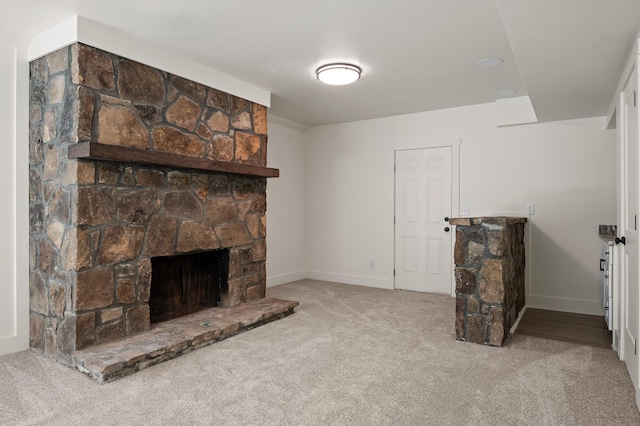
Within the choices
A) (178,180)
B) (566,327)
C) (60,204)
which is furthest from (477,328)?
(60,204)

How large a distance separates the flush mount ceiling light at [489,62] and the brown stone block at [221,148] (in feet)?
7.69

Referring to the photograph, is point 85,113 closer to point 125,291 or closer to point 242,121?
point 125,291

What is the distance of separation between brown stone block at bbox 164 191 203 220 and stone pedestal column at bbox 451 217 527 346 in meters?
2.18

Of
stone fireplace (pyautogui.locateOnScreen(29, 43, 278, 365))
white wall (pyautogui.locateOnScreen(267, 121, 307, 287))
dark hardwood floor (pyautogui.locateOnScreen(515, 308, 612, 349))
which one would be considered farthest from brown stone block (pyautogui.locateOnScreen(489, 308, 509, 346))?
white wall (pyautogui.locateOnScreen(267, 121, 307, 287))

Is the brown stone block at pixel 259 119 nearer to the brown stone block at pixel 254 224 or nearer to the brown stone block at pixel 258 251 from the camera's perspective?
the brown stone block at pixel 254 224

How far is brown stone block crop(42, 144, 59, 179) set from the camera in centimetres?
287

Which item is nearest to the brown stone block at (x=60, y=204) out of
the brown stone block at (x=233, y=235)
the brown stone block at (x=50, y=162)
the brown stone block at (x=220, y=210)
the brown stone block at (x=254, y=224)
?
the brown stone block at (x=50, y=162)

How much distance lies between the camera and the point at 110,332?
290 centimetres

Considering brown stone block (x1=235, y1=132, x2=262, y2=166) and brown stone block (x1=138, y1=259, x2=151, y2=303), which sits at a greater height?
brown stone block (x1=235, y1=132, x2=262, y2=166)

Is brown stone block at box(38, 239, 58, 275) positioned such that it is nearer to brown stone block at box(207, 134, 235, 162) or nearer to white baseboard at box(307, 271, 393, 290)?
brown stone block at box(207, 134, 235, 162)

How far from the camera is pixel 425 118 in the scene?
5.15 meters

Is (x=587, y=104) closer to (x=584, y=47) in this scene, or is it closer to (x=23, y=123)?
(x=584, y=47)

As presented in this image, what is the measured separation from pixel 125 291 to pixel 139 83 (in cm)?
158

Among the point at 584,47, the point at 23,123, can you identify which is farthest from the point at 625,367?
the point at 23,123
